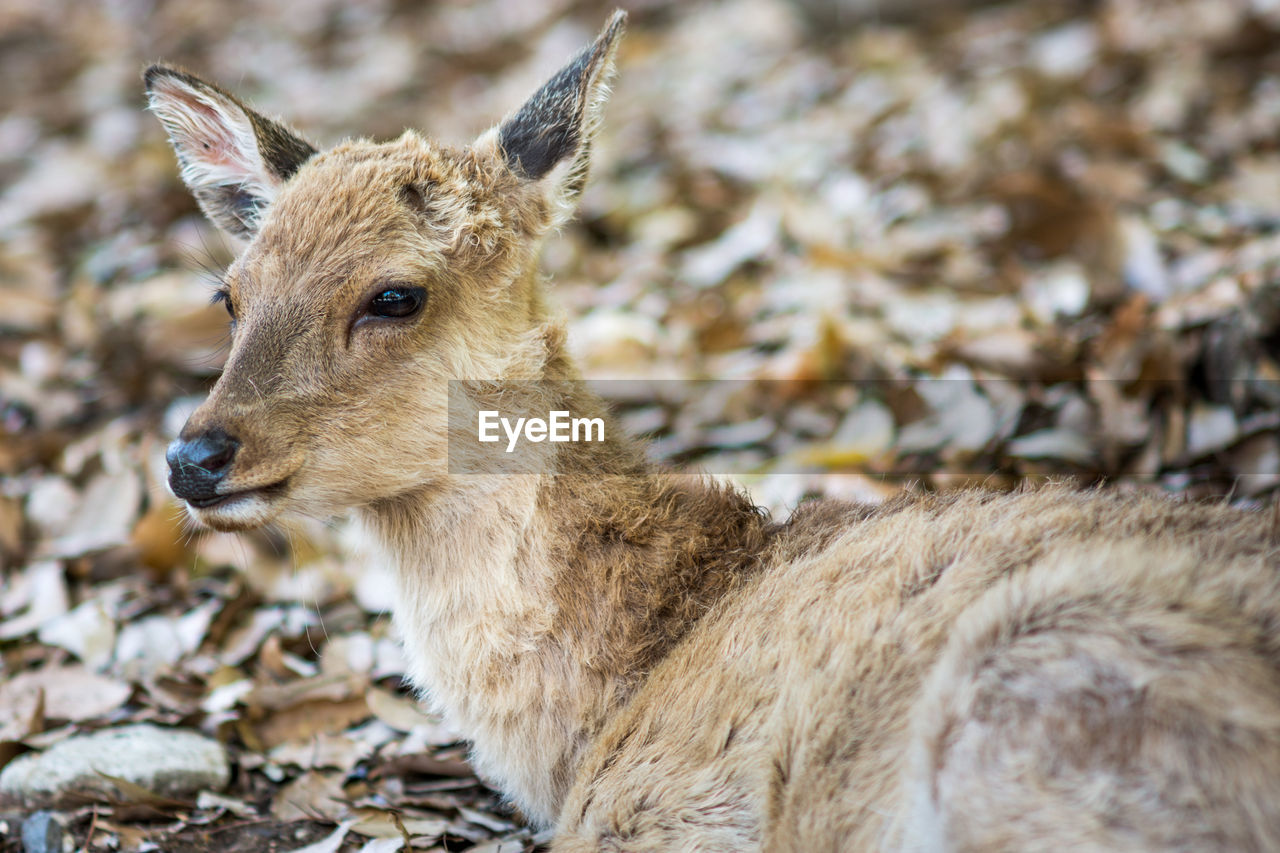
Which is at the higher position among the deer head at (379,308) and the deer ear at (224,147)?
the deer ear at (224,147)

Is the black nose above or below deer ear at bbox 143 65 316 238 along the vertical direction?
below

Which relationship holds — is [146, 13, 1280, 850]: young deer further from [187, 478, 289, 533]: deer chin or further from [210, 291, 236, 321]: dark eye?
[210, 291, 236, 321]: dark eye

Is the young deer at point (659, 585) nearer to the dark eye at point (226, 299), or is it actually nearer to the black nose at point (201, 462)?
the black nose at point (201, 462)

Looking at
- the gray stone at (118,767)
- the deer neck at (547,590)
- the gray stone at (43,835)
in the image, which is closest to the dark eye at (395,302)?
the deer neck at (547,590)

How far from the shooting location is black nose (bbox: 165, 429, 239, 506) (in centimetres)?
348

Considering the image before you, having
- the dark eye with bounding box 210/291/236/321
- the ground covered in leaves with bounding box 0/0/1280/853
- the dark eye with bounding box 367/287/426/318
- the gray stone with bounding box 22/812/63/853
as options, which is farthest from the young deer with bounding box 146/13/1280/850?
the gray stone with bounding box 22/812/63/853

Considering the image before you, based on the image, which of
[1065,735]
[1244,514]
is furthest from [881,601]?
[1244,514]

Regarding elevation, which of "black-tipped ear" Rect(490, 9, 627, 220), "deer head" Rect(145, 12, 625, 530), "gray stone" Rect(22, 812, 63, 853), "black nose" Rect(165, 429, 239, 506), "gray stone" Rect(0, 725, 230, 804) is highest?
"black-tipped ear" Rect(490, 9, 627, 220)

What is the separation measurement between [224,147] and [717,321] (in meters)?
3.71

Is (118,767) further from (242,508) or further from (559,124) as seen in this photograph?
(559,124)

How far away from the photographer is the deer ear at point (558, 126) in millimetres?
4098

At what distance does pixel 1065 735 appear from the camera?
2.69m

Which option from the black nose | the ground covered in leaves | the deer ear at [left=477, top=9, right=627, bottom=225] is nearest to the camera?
the black nose

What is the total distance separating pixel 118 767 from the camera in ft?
13.8
